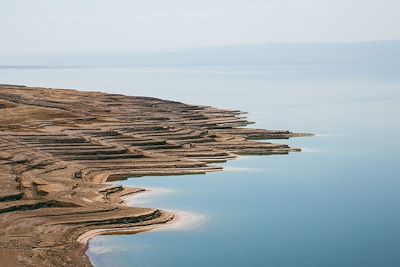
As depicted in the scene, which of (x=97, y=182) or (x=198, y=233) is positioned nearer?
(x=198, y=233)

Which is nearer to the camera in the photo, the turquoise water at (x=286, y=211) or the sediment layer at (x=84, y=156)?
the turquoise water at (x=286, y=211)

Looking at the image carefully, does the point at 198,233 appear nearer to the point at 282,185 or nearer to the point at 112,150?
the point at 282,185

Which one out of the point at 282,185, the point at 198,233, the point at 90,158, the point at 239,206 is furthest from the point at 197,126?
the point at 198,233

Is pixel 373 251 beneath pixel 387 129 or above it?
beneath

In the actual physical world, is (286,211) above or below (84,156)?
below

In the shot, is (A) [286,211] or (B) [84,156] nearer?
(A) [286,211]

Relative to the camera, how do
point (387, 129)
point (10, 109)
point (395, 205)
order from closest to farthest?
point (395, 205)
point (10, 109)
point (387, 129)

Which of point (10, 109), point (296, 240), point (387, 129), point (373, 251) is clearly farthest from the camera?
point (387, 129)

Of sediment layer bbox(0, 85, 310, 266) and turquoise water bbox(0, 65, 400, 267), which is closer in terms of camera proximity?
turquoise water bbox(0, 65, 400, 267)
